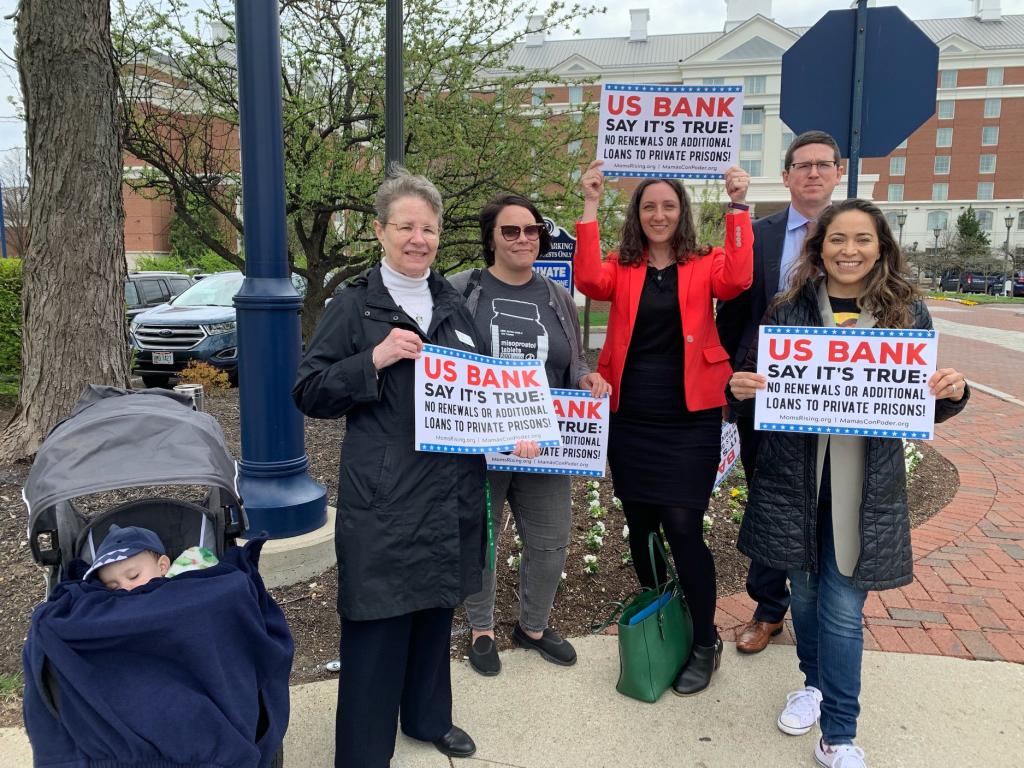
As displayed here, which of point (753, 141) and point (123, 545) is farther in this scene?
point (753, 141)

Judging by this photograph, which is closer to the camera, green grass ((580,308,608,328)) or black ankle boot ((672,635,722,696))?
black ankle boot ((672,635,722,696))

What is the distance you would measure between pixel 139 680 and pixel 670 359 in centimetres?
224

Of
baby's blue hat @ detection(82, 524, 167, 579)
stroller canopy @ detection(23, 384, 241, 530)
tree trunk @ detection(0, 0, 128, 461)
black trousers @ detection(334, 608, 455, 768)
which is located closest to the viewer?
baby's blue hat @ detection(82, 524, 167, 579)

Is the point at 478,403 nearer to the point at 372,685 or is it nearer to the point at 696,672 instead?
the point at 372,685

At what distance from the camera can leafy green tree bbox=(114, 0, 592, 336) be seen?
28.0 ft

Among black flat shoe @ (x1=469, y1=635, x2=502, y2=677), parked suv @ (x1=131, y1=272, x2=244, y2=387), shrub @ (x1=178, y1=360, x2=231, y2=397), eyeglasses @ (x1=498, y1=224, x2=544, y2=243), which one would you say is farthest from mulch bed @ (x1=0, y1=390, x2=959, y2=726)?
parked suv @ (x1=131, y1=272, x2=244, y2=387)

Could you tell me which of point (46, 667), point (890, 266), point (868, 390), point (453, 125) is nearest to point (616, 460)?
point (868, 390)

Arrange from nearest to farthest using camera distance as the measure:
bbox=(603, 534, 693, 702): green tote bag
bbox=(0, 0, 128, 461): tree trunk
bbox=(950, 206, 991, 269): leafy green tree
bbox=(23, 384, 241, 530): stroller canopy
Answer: bbox=(23, 384, 241, 530): stroller canopy
bbox=(603, 534, 693, 702): green tote bag
bbox=(0, 0, 128, 461): tree trunk
bbox=(950, 206, 991, 269): leafy green tree

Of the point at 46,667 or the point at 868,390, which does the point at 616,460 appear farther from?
the point at 46,667

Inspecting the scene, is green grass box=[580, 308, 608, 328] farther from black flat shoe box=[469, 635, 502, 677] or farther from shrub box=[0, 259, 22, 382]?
black flat shoe box=[469, 635, 502, 677]

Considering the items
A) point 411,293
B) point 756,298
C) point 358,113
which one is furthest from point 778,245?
point 358,113

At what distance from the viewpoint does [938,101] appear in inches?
2943

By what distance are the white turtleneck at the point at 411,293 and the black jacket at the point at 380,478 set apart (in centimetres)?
4

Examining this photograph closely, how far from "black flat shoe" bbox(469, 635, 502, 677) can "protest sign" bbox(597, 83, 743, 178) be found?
230 centimetres
